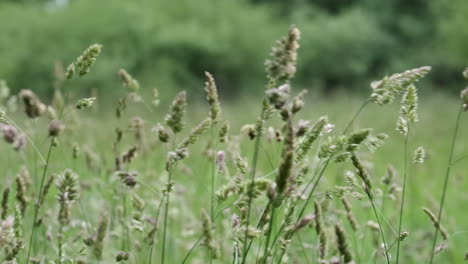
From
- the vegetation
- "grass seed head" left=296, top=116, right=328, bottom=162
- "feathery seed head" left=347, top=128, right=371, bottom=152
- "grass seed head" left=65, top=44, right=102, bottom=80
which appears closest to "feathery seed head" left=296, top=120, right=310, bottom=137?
"grass seed head" left=296, top=116, right=328, bottom=162

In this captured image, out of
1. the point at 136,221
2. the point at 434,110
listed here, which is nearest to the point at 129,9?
the point at 434,110

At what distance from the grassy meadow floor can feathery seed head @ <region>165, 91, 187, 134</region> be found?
5.3 inches

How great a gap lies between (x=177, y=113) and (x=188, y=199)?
278 centimetres

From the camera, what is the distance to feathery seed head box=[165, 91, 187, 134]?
1178mm

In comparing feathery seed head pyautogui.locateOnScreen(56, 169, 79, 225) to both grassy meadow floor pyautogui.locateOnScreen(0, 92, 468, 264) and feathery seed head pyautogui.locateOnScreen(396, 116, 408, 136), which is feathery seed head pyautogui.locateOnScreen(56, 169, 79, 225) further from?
feathery seed head pyautogui.locateOnScreen(396, 116, 408, 136)

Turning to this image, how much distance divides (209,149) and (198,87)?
1530cm

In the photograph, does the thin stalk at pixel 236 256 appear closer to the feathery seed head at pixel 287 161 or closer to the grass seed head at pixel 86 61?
the feathery seed head at pixel 287 161

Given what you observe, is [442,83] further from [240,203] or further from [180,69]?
[240,203]

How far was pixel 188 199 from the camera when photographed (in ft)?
12.9

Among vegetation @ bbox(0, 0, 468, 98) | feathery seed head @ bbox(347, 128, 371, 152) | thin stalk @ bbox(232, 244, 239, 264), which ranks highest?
vegetation @ bbox(0, 0, 468, 98)

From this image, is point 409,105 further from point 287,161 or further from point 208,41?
point 208,41

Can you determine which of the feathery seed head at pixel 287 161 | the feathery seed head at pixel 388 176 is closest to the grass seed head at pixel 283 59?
the feathery seed head at pixel 287 161

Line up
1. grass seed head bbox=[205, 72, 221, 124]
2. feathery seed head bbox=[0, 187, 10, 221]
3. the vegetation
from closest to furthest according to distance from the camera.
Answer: grass seed head bbox=[205, 72, 221, 124]
feathery seed head bbox=[0, 187, 10, 221]
the vegetation

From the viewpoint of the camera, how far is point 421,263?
268cm
